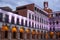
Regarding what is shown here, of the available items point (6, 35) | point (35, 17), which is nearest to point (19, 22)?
point (6, 35)

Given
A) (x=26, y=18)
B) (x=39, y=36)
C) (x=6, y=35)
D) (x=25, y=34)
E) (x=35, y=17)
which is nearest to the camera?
(x=6, y=35)

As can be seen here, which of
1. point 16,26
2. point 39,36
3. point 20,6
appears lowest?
point 39,36

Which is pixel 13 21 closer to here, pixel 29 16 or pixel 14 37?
pixel 14 37

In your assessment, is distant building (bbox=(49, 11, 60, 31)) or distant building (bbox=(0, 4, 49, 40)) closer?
distant building (bbox=(0, 4, 49, 40))

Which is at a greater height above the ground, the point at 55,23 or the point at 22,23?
the point at 22,23

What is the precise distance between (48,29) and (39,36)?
17786mm

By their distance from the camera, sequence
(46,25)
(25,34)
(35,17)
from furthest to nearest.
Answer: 1. (46,25)
2. (35,17)
3. (25,34)

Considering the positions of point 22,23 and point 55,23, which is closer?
point 22,23

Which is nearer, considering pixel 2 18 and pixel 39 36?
pixel 2 18

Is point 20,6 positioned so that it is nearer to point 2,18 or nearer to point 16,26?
point 16,26

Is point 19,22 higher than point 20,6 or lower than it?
lower

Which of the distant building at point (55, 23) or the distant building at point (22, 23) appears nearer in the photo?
the distant building at point (22, 23)

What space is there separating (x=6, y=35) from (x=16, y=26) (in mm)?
7115

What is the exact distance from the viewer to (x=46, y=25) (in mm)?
74062
